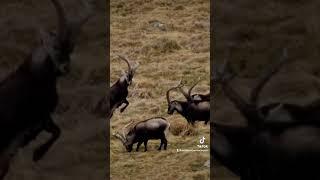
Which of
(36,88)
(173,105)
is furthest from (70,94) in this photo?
(173,105)

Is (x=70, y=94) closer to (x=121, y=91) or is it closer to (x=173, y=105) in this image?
(x=121, y=91)

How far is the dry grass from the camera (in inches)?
173

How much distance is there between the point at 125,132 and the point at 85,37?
57 centimetres

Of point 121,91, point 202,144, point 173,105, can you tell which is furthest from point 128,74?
point 202,144

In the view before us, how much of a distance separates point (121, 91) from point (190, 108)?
1.28ft

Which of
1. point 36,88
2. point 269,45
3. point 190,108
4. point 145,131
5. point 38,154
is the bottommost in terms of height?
point 38,154

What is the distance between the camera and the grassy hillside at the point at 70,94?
Answer: 4383mm

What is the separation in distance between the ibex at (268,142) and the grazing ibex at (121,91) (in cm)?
52

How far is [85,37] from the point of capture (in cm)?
440

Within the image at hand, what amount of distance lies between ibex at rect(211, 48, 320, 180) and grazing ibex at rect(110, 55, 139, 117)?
1.71ft

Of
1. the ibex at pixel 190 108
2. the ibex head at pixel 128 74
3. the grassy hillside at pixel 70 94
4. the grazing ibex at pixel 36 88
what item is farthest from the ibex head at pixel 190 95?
the grazing ibex at pixel 36 88

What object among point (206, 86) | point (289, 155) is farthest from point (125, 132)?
point (289, 155)

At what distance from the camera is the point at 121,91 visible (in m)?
4.39

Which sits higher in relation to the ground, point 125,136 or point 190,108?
point 190,108
